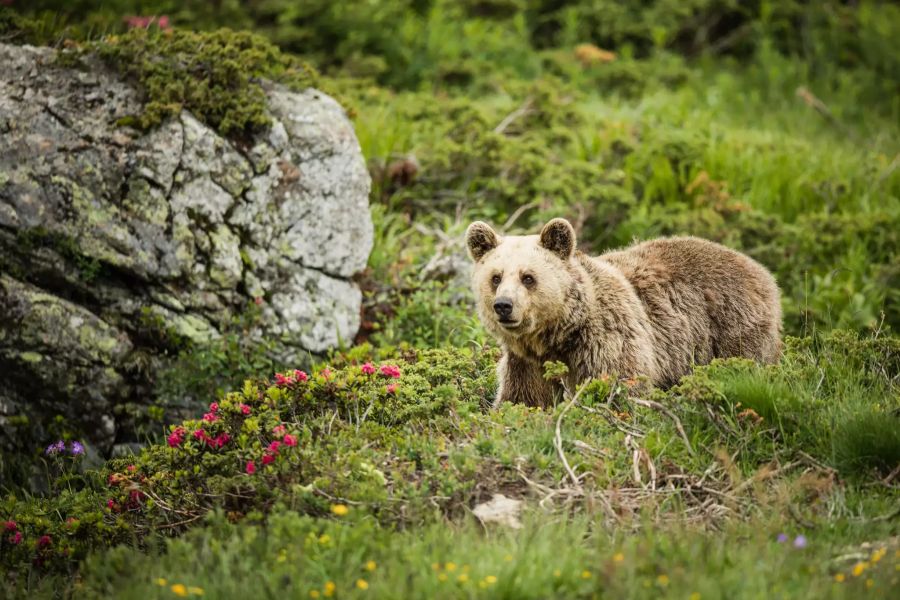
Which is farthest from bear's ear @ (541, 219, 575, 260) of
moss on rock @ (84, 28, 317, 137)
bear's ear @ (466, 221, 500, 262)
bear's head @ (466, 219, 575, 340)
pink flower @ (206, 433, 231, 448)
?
moss on rock @ (84, 28, 317, 137)

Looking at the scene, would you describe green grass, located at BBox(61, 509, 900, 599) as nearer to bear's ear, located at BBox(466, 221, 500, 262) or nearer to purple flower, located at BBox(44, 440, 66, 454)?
purple flower, located at BBox(44, 440, 66, 454)

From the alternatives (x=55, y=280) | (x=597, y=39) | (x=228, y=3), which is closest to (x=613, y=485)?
(x=55, y=280)

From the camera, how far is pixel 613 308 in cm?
542

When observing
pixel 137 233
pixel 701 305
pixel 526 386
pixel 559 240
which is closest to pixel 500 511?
pixel 526 386

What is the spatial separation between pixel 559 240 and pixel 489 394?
105 cm

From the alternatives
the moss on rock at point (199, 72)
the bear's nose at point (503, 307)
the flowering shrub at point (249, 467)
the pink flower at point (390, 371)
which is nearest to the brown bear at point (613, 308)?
the bear's nose at point (503, 307)

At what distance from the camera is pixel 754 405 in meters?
4.55

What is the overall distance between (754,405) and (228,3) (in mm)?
7809

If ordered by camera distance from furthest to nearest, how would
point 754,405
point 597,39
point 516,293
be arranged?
point 597,39, point 516,293, point 754,405

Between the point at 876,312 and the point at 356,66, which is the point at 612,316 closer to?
the point at 876,312

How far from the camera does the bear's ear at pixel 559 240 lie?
214 inches

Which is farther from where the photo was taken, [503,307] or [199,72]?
[199,72]

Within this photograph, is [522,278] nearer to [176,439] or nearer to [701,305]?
[701,305]

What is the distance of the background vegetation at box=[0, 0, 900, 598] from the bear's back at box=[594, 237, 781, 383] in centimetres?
45
